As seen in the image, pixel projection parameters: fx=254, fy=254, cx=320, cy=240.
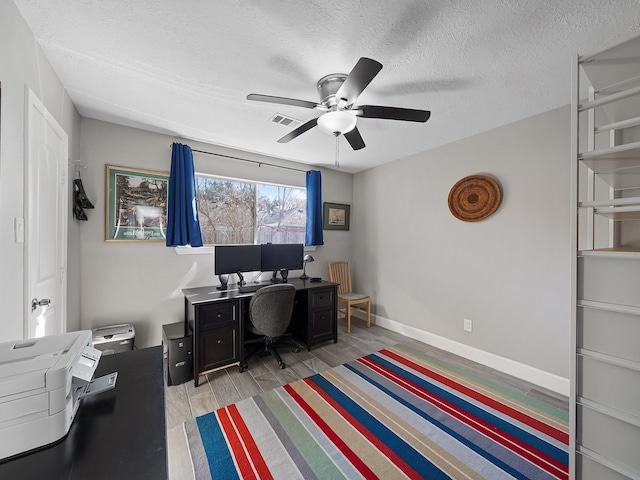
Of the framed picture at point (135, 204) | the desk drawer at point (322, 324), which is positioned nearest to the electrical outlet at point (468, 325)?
the desk drawer at point (322, 324)

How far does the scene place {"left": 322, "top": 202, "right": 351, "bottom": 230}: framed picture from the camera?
4.01 metres

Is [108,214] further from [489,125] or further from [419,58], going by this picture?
[489,125]

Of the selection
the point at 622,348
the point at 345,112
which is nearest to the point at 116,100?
the point at 345,112

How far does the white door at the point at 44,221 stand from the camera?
4.61 feet

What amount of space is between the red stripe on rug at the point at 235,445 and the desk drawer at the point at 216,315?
0.69 meters

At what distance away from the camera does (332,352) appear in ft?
9.53

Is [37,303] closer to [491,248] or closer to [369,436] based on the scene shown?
[369,436]

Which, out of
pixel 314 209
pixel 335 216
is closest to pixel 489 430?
pixel 314 209

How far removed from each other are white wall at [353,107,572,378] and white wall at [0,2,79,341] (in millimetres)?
3434

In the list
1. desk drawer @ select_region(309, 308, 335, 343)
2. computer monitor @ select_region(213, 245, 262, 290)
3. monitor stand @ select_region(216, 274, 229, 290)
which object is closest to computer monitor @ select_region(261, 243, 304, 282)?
computer monitor @ select_region(213, 245, 262, 290)

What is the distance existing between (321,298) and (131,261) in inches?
80.4

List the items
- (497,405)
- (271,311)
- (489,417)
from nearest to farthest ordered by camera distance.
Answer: (489,417), (497,405), (271,311)

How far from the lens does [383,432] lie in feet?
5.68

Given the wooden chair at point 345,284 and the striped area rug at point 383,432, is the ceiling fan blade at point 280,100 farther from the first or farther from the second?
the wooden chair at point 345,284
